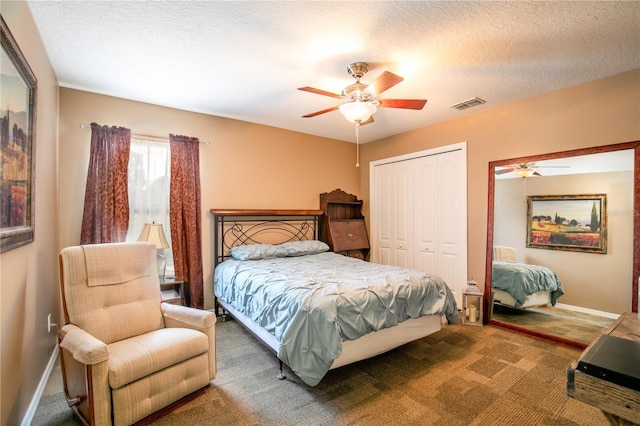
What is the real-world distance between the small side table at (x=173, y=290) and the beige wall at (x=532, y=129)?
11.8 feet

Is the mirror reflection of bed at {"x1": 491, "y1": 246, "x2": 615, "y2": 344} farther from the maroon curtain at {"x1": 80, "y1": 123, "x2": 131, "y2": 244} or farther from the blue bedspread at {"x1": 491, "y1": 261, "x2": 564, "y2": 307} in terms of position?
the maroon curtain at {"x1": 80, "y1": 123, "x2": 131, "y2": 244}

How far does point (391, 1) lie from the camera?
74.7 inches

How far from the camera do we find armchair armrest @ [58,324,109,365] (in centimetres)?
167

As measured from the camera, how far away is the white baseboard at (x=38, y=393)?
1891 mm

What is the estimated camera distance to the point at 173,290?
3.61 meters

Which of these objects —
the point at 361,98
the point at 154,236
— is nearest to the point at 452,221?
the point at 361,98

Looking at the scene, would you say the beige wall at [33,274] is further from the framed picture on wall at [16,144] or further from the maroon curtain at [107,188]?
the maroon curtain at [107,188]

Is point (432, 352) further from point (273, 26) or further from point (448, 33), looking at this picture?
point (273, 26)

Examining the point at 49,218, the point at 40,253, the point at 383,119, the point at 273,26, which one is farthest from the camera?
the point at 383,119

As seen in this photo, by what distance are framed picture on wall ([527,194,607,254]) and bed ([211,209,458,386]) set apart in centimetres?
141

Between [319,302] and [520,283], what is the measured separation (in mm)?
2755

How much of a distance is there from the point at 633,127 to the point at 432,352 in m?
2.81

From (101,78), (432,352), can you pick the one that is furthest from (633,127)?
(101,78)

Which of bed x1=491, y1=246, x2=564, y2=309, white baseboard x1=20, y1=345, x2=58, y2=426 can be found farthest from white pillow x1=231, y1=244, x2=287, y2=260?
bed x1=491, y1=246, x2=564, y2=309
